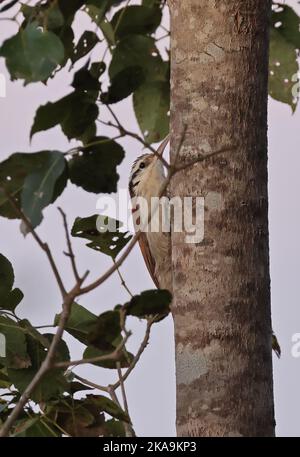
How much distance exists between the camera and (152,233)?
438cm

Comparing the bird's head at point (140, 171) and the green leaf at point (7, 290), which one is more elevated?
the bird's head at point (140, 171)

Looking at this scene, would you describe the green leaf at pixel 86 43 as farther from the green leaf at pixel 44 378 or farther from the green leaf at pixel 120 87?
the green leaf at pixel 44 378

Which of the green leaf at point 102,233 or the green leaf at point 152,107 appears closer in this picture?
the green leaf at point 102,233

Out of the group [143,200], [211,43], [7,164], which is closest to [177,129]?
[211,43]

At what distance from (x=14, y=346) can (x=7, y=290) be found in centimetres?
17

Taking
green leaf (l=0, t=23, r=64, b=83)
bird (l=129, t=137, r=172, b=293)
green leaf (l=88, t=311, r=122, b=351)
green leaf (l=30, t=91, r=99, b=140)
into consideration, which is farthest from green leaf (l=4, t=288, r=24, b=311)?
bird (l=129, t=137, r=172, b=293)

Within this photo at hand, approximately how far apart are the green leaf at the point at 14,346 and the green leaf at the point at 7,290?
0.20ft

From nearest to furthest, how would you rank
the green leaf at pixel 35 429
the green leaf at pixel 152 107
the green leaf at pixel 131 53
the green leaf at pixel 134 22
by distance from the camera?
the green leaf at pixel 35 429 → the green leaf at pixel 131 53 → the green leaf at pixel 134 22 → the green leaf at pixel 152 107

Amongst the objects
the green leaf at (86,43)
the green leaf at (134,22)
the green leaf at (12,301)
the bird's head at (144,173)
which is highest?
the bird's head at (144,173)

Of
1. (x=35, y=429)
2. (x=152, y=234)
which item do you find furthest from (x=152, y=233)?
(x=35, y=429)

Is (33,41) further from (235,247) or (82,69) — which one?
(235,247)

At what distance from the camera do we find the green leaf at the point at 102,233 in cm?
285

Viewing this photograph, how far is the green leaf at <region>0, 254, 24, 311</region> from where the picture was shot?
2.82 metres

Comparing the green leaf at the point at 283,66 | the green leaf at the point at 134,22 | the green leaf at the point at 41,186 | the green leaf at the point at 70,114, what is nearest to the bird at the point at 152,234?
the green leaf at the point at 283,66
